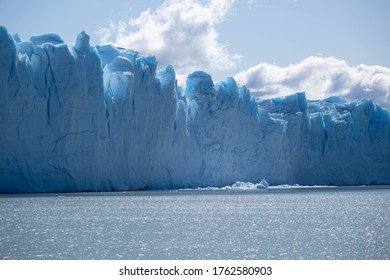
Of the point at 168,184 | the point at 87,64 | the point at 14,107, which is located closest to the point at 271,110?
the point at 168,184

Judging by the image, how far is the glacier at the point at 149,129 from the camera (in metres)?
27.1

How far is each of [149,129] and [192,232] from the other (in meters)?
17.4

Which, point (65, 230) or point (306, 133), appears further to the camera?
point (306, 133)

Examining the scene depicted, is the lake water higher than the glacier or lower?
lower

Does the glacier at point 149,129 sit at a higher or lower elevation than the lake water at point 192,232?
higher

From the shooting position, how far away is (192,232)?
50.8 ft

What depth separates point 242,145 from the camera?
38.3m

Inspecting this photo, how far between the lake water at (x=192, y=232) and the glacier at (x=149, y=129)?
14.9 feet

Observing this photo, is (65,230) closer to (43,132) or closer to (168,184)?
(43,132)

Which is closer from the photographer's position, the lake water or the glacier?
the lake water

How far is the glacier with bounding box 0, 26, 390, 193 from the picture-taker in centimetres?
2708

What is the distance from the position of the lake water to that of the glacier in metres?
4.54
